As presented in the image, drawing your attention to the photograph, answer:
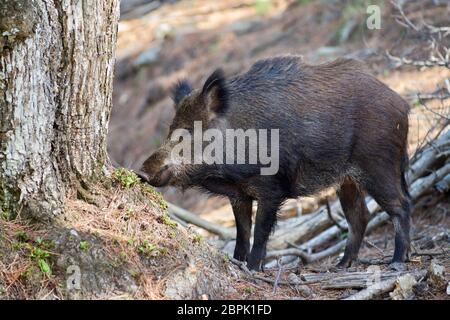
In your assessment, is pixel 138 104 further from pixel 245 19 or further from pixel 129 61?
pixel 245 19

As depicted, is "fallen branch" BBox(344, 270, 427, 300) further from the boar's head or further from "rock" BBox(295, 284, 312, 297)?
the boar's head

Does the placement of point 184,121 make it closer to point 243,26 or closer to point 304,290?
point 304,290

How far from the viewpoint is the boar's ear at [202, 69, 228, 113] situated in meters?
6.08

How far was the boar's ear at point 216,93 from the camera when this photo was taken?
6082 millimetres

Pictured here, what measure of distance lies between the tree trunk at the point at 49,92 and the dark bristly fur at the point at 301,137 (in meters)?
1.32

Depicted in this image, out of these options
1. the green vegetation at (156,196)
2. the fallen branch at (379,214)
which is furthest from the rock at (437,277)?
the fallen branch at (379,214)

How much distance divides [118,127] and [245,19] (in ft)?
13.8

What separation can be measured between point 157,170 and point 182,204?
5897 mm

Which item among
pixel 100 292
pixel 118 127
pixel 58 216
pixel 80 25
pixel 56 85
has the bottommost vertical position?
pixel 118 127

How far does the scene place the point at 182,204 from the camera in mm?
12008

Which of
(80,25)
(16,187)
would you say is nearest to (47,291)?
(16,187)

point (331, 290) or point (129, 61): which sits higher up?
point (331, 290)

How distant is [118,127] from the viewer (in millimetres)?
15789

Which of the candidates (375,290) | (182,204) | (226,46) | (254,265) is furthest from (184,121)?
(226,46)
